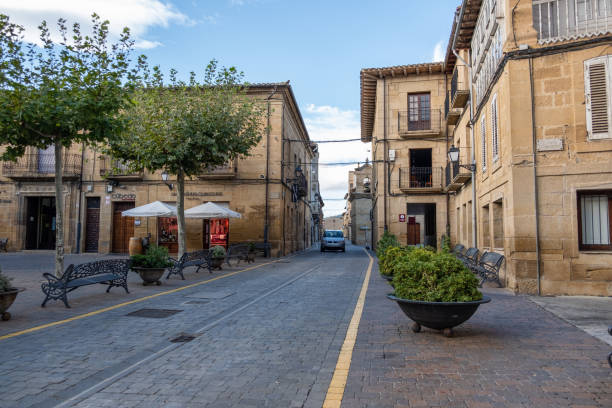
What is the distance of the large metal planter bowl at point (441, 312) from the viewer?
5344 mm

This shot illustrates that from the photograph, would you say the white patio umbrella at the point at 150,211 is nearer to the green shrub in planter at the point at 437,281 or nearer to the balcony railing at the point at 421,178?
the balcony railing at the point at 421,178

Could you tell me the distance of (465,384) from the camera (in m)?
3.89

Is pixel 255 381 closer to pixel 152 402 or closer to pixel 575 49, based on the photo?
pixel 152 402

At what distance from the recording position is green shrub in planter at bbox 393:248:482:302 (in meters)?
5.42

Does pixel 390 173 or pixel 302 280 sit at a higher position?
pixel 390 173

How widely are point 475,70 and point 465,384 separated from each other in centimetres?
1332

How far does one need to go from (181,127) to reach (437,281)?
39.6 feet

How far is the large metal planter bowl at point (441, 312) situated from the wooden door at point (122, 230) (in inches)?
840

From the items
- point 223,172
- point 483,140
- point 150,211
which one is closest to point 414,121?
point 223,172

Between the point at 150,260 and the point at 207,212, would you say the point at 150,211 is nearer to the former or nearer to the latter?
the point at 207,212

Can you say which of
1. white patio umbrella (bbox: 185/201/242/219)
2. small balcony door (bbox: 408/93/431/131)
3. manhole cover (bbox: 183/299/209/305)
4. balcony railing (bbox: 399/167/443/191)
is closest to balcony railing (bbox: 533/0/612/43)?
manhole cover (bbox: 183/299/209/305)

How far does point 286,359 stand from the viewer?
4.75 m

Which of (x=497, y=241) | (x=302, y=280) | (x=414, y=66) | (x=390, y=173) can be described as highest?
(x=414, y=66)

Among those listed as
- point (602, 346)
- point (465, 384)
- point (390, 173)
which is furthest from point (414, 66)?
point (465, 384)
